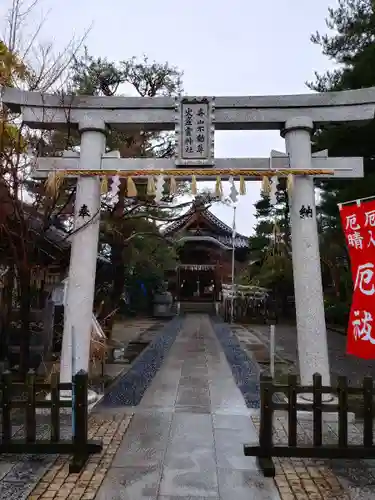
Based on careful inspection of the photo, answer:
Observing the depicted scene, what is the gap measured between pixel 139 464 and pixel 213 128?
17.5ft

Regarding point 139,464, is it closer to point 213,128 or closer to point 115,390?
point 115,390

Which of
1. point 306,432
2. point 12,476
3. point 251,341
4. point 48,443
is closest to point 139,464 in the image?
point 48,443

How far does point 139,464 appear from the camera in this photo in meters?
4.72

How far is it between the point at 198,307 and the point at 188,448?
28190mm

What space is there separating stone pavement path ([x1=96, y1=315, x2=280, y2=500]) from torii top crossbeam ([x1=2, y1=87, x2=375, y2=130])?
4909 mm

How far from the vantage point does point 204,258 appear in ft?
115

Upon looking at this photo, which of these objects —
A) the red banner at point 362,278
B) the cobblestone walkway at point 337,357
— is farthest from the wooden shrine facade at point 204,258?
the red banner at point 362,278

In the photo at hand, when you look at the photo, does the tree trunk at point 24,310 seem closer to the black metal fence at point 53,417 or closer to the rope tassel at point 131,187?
the rope tassel at point 131,187

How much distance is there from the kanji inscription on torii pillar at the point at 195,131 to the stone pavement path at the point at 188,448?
4127 mm

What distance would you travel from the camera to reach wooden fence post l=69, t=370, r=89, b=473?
462cm

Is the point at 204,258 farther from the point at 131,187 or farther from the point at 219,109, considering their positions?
the point at 131,187

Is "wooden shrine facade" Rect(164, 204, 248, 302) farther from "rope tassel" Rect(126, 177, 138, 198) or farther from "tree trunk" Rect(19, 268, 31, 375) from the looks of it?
"rope tassel" Rect(126, 177, 138, 198)

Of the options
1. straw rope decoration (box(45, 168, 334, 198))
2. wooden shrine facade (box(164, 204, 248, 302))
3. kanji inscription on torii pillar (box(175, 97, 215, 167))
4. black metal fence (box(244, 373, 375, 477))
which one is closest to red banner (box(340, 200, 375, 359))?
black metal fence (box(244, 373, 375, 477))

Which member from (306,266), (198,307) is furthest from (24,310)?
(198,307)
